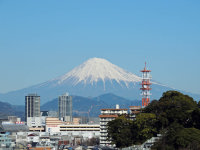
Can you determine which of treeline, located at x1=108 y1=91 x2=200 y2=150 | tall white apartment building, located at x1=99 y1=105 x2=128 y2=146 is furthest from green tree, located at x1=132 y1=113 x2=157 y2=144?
tall white apartment building, located at x1=99 y1=105 x2=128 y2=146

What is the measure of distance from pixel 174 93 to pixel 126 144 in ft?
44.1

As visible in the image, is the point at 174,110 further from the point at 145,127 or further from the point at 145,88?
the point at 145,88

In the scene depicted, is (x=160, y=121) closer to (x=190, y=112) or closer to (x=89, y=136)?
(x=190, y=112)

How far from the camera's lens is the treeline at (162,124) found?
270ft

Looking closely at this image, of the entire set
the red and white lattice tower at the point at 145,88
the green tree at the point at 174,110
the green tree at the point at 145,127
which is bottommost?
the green tree at the point at 145,127

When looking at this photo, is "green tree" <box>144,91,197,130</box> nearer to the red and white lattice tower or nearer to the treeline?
the treeline

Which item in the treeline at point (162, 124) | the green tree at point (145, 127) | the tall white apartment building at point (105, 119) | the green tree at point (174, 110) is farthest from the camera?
the tall white apartment building at point (105, 119)

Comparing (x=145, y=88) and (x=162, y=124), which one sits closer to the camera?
(x=162, y=124)

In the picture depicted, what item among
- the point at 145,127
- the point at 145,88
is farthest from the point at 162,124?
the point at 145,88

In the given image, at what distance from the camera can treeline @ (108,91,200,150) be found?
270 feet

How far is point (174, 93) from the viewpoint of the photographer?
101875 mm

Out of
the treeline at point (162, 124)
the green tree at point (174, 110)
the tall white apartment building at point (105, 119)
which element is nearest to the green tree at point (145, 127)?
the treeline at point (162, 124)

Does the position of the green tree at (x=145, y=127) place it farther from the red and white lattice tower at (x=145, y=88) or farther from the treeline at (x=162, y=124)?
the red and white lattice tower at (x=145, y=88)

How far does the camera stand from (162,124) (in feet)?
297
